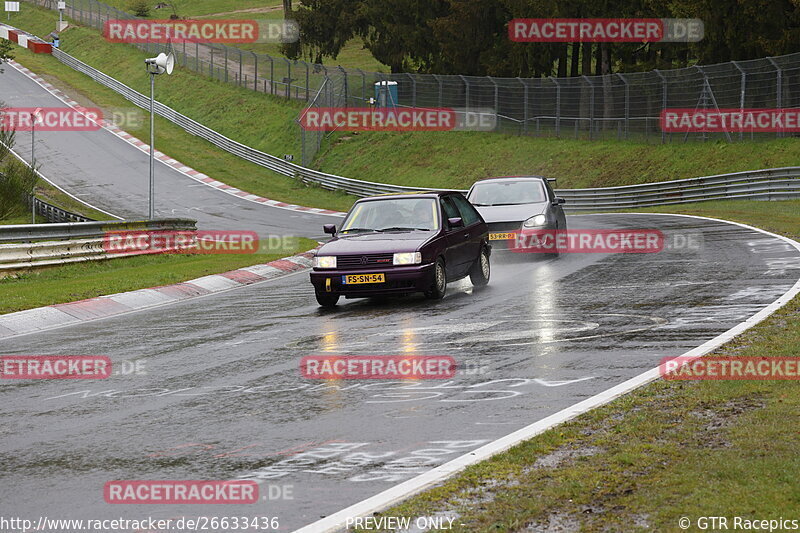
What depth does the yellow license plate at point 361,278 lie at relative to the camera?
14.3 m

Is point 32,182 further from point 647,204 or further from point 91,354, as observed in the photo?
point 91,354

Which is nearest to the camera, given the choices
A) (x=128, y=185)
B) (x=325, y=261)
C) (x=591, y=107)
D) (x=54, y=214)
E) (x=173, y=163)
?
(x=325, y=261)

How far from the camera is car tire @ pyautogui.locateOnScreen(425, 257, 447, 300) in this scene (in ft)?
48.0

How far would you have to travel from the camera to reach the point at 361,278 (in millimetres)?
14352

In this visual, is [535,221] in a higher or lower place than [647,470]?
higher

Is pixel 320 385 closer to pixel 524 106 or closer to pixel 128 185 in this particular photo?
pixel 524 106

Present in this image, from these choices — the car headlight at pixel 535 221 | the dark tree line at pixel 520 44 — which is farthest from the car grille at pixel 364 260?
the dark tree line at pixel 520 44

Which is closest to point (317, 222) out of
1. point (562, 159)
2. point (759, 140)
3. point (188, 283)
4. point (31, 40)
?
point (562, 159)

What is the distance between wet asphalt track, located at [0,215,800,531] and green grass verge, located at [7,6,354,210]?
31.7 meters

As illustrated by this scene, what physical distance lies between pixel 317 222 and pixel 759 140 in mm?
16711

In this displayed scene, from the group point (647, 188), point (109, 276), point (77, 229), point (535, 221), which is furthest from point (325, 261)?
point (647, 188)

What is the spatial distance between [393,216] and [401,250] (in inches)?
54.0

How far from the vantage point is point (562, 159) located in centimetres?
4706

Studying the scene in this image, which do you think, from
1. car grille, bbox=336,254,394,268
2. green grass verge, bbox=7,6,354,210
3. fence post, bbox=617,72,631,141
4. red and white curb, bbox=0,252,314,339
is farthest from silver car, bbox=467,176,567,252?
green grass verge, bbox=7,6,354,210
